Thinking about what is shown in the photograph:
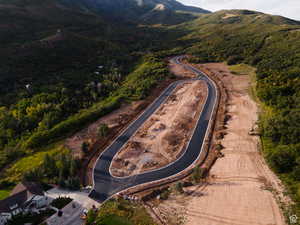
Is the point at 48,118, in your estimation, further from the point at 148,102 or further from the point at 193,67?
the point at 193,67

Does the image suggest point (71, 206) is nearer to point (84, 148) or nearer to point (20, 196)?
point (20, 196)

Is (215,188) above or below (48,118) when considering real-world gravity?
below

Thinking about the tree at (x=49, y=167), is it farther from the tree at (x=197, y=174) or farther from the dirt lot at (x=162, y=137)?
the tree at (x=197, y=174)

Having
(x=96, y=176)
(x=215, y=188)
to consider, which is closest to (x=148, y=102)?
(x=96, y=176)

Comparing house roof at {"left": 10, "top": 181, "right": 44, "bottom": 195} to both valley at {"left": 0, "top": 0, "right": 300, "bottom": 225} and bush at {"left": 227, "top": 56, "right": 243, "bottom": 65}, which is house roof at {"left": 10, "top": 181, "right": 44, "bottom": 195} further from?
bush at {"left": 227, "top": 56, "right": 243, "bottom": 65}

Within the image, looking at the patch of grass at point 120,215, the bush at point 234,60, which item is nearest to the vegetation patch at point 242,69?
the bush at point 234,60

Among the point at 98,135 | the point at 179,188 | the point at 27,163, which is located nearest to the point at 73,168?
the point at 27,163

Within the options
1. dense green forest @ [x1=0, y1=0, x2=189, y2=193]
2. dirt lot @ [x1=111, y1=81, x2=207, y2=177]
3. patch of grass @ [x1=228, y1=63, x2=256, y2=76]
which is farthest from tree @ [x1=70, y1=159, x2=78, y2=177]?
patch of grass @ [x1=228, y1=63, x2=256, y2=76]
